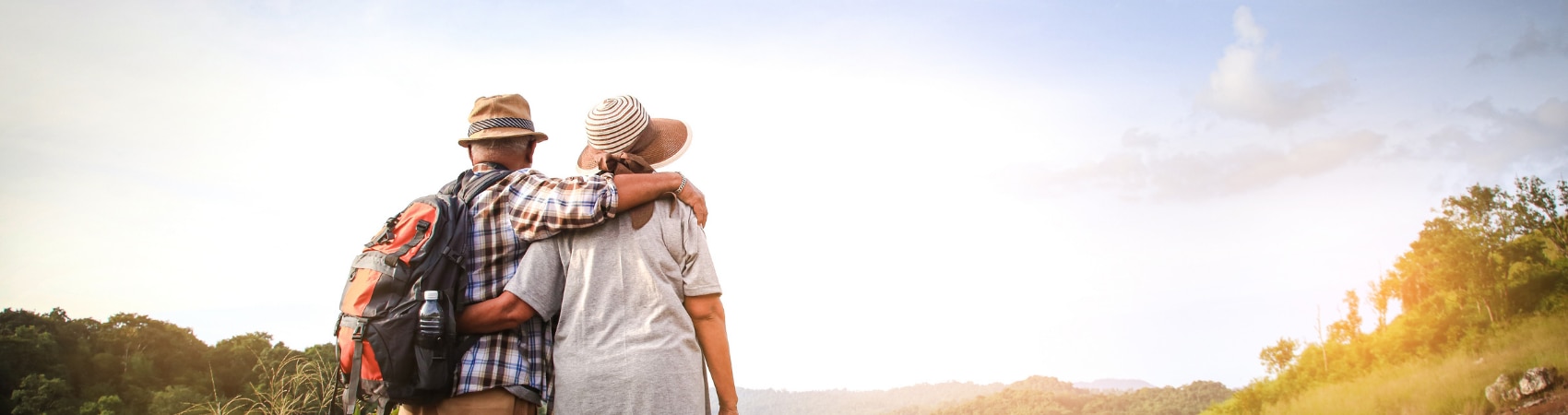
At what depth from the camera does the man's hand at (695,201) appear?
→ 2.80m

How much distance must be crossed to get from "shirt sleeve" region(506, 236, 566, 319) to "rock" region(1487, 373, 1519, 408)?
1245 centimetres

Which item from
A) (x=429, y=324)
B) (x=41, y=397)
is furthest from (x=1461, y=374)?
(x=41, y=397)

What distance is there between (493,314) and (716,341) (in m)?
0.74

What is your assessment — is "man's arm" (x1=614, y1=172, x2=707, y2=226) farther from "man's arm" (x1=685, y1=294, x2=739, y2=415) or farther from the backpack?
the backpack

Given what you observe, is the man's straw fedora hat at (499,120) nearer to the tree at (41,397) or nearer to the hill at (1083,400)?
the hill at (1083,400)

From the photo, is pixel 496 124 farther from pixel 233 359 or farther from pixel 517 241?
pixel 233 359

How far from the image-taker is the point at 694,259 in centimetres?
273

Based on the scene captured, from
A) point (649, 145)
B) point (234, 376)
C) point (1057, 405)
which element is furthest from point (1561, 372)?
point (234, 376)

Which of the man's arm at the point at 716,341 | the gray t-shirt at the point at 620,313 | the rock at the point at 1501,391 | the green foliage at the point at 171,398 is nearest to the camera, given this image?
the gray t-shirt at the point at 620,313

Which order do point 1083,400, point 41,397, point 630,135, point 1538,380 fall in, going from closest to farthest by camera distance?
point 630,135 < point 1538,380 < point 41,397 < point 1083,400

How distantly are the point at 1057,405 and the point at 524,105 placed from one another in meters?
23.9

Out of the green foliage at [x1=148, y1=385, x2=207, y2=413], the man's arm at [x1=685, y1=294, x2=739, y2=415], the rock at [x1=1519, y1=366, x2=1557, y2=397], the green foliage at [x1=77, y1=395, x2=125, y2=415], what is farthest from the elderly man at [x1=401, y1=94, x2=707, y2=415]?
the green foliage at [x1=77, y1=395, x2=125, y2=415]

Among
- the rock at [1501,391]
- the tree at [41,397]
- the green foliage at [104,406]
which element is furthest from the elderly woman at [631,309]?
the tree at [41,397]

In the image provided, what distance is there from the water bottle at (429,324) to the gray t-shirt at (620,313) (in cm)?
23
